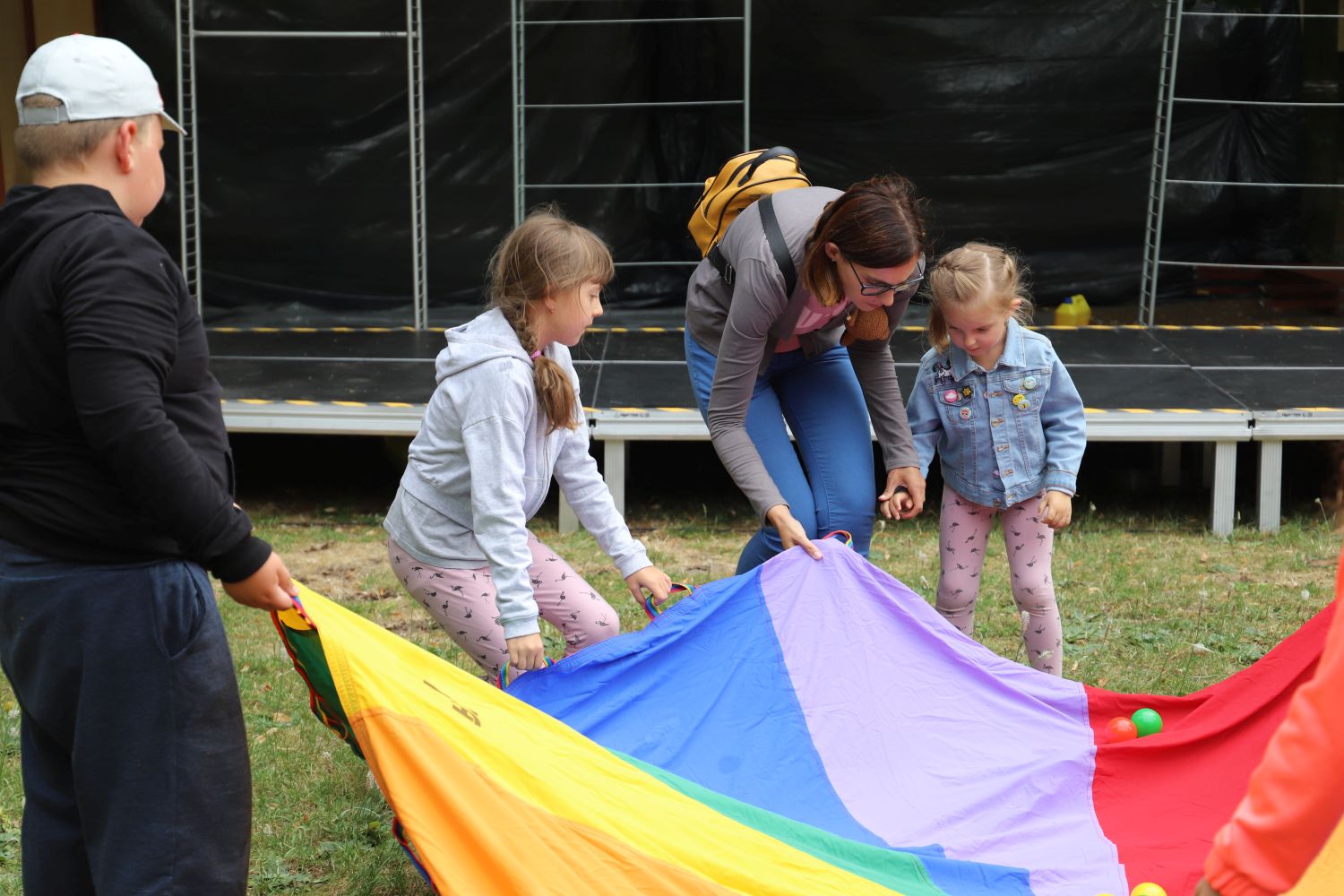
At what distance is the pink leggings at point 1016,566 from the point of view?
144 inches

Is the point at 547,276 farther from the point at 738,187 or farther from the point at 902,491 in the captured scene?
the point at 902,491

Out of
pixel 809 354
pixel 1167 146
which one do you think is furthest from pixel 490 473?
pixel 1167 146

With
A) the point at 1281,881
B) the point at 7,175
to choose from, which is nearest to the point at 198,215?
the point at 7,175

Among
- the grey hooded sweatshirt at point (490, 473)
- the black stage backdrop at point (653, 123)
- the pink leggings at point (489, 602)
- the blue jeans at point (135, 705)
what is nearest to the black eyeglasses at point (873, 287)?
the grey hooded sweatshirt at point (490, 473)

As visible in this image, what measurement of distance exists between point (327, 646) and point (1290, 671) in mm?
1909

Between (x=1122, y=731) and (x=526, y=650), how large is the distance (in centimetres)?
133

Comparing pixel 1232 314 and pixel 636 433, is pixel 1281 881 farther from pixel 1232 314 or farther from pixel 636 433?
pixel 1232 314

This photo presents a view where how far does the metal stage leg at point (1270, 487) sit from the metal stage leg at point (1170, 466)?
92cm

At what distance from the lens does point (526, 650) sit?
111 inches

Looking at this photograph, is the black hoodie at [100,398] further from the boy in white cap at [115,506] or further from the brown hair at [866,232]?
the brown hair at [866,232]

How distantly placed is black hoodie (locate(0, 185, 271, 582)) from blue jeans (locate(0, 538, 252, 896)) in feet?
0.17

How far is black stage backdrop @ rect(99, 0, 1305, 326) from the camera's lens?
26.6ft

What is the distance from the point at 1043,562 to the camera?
3.66 m

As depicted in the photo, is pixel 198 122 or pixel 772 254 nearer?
pixel 772 254
